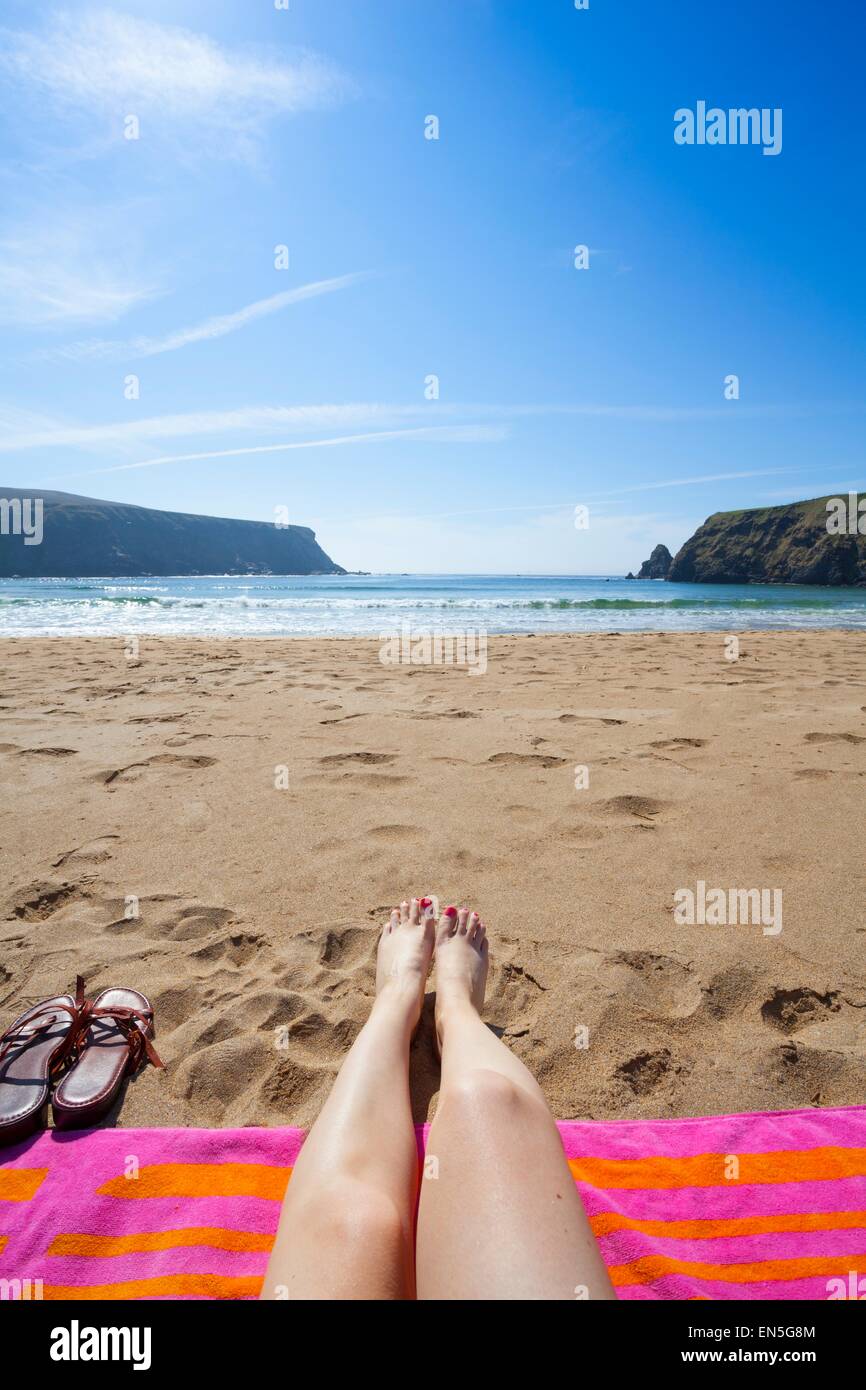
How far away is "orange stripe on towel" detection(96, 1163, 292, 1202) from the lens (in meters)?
1.40

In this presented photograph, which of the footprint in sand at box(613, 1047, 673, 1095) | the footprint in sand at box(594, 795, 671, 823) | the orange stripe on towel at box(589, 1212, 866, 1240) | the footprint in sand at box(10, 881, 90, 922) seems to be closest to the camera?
the orange stripe on towel at box(589, 1212, 866, 1240)

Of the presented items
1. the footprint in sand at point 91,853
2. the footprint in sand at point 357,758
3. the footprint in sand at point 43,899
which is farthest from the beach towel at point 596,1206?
the footprint in sand at point 357,758

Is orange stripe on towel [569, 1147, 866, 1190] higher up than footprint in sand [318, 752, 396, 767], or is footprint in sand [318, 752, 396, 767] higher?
footprint in sand [318, 752, 396, 767]

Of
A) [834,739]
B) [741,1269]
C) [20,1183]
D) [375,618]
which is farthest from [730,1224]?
[375,618]

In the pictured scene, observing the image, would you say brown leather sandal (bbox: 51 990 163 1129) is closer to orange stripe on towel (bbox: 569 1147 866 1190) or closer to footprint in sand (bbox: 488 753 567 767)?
orange stripe on towel (bbox: 569 1147 866 1190)

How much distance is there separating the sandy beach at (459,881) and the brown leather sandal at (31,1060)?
15 centimetres

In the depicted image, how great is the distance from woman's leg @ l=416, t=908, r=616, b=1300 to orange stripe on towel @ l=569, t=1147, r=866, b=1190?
0.23 meters

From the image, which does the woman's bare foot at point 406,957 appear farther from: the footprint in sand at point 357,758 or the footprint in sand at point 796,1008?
the footprint in sand at point 357,758

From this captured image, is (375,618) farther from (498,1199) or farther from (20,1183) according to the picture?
(498,1199)

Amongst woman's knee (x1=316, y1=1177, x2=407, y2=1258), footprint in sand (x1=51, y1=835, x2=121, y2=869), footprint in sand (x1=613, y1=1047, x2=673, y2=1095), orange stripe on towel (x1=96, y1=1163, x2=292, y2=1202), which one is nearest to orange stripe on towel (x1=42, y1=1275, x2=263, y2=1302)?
orange stripe on towel (x1=96, y1=1163, x2=292, y2=1202)

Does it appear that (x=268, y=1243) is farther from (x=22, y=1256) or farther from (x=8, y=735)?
(x=8, y=735)

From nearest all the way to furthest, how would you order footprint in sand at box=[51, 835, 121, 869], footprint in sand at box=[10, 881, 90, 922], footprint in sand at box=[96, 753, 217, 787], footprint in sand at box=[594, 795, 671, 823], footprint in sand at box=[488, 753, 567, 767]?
footprint in sand at box=[10, 881, 90, 922] → footprint in sand at box=[51, 835, 121, 869] → footprint in sand at box=[594, 795, 671, 823] → footprint in sand at box=[96, 753, 217, 787] → footprint in sand at box=[488, 753, 567, 767]

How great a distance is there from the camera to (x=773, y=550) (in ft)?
178
